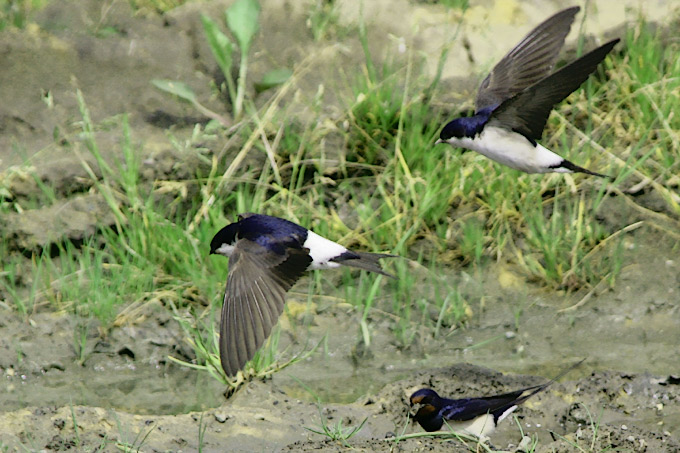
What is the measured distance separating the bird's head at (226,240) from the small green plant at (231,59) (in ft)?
5.53

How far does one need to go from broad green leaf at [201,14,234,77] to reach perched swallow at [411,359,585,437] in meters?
2.58

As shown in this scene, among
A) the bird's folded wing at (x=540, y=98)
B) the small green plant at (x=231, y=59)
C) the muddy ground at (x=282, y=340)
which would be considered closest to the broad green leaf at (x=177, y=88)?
the small green plant at (x=231, y=59)

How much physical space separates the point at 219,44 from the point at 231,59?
0.61ft

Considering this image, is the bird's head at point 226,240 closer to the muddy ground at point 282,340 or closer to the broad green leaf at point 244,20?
the muddy ground at point 282,340

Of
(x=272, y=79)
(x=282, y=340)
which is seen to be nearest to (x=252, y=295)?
(x=282, y=340)

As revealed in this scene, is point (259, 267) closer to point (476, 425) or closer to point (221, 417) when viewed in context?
point (221, 417)

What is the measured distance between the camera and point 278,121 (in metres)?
5.42

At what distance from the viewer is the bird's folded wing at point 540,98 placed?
319 cm

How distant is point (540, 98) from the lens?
356 cm

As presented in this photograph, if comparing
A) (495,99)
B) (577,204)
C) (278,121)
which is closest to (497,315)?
(577,204)

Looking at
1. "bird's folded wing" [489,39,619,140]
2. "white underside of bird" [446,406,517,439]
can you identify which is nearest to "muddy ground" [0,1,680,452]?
"white underside of bird" [446,406,517,439]

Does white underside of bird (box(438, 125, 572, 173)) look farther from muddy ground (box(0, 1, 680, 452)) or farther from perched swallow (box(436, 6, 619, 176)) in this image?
muddy ground (box(0, 1, 680, 452))

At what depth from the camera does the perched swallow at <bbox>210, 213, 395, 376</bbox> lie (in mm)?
3146

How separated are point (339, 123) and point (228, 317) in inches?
91.4
